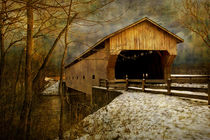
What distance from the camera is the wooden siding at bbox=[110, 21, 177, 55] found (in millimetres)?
12128

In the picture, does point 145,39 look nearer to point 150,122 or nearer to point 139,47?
point 139,47

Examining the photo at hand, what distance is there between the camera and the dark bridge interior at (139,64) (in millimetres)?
15266

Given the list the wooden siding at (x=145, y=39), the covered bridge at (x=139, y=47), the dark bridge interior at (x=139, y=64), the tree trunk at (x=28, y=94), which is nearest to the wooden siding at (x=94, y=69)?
the covered bridge at (x=139, y=47)

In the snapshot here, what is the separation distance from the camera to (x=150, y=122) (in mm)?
5223

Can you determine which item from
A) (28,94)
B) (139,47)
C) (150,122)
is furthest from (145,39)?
(28,94)

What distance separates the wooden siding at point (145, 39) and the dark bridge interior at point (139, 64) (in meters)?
1.39

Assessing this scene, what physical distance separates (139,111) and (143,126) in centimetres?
141

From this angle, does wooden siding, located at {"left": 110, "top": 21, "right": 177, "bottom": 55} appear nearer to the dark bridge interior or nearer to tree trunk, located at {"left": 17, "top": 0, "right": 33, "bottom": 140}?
the dark bridge interior

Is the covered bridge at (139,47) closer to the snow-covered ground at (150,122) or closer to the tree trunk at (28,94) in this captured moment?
the snow-covered ground at (150,122)

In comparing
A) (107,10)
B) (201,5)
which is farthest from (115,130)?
(201,5)

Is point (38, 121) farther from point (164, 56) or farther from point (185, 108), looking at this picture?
point (164, 56)

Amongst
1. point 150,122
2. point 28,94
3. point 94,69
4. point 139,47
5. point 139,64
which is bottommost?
point 150,122

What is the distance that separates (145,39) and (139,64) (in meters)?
5.69

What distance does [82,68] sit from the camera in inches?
728
